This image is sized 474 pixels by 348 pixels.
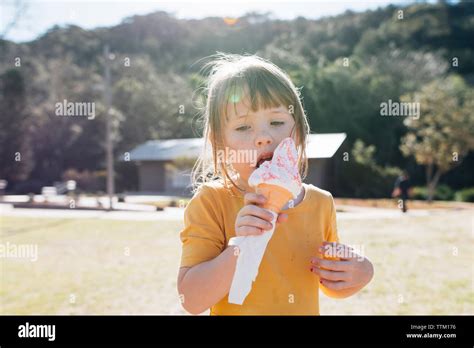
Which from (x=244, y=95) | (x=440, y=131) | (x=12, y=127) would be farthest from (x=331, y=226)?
(x=12, y=127)

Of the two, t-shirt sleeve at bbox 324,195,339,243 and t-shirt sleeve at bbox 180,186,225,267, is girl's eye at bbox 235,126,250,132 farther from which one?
t-shirt sleeve at bbox 324,195,339,243

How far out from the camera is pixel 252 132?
1.78 meters

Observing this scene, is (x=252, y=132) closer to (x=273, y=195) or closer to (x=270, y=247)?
(x=273, y=195)

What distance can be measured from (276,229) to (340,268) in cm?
26

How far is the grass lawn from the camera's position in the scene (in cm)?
590

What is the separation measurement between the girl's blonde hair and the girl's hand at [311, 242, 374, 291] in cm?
40

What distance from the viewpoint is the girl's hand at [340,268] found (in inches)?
69.7

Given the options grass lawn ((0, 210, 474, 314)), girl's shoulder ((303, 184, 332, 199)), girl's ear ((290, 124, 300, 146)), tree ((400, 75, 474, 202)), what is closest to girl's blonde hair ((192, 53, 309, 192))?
girl's ear ((290, 124, 300, 146))

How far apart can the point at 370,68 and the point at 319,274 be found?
40.5 metres

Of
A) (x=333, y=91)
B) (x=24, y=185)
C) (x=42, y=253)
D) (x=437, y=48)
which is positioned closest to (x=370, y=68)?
(x=333, y=91)

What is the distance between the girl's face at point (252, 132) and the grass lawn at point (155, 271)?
408cm

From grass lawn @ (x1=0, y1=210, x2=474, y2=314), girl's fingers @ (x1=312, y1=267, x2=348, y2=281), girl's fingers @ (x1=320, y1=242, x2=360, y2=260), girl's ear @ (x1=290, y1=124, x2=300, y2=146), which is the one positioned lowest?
grass lawn @ (x1=0, y1=210, x2=474, y2=314)

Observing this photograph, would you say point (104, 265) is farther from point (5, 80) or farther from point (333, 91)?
point (5, 80)
